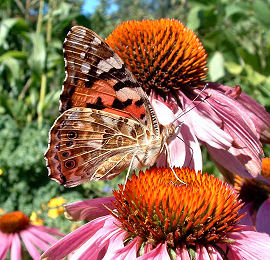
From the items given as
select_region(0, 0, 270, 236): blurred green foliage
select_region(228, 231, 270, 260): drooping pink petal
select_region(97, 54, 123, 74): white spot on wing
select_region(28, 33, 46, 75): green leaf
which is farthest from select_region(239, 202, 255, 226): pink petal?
select_region(28, 33, 46, 75): green leaf

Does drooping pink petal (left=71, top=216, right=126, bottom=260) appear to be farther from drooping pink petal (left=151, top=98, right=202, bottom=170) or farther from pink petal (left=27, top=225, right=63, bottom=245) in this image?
pink petal (left=27, top=225, right=63, bottom=245)

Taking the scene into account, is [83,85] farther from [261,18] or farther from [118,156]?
[261,18]

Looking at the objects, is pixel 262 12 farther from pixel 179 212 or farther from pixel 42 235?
pixel 179 212

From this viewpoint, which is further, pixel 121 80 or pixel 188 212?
pixel 121 80

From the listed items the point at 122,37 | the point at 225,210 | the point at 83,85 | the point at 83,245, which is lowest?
the point at 83,245

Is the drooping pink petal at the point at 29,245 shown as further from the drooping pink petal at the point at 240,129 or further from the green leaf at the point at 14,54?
the green leaf at the point at 14,54

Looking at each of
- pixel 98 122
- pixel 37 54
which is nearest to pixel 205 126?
pixel 98 122

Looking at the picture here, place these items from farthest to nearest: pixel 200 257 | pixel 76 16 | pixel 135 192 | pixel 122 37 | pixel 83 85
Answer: pixel 76 16
pixel 122 37
pixel 83 85
pixel 135 192
pixel 200 257

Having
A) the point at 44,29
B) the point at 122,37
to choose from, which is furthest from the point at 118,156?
the point at 44,29
